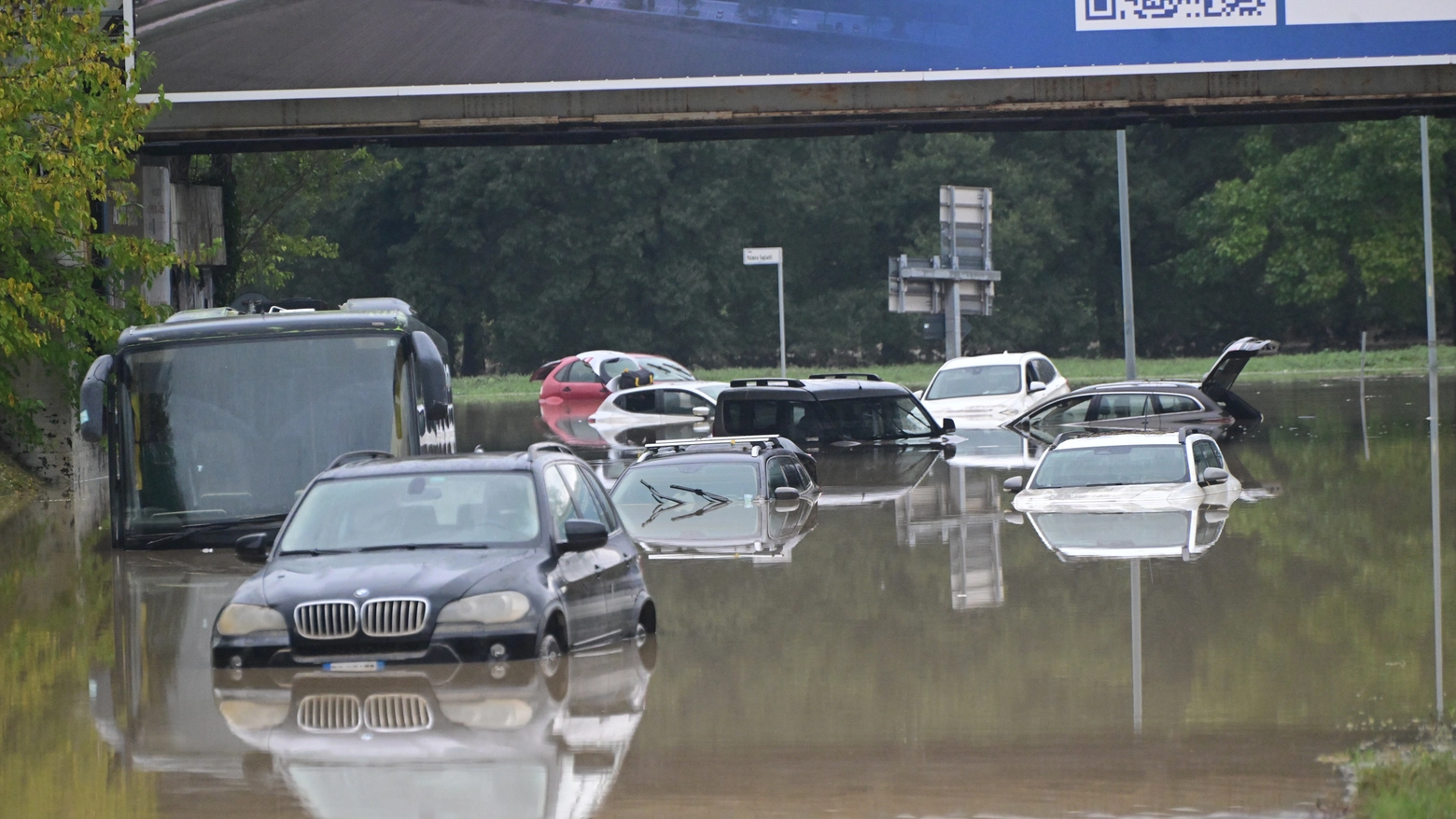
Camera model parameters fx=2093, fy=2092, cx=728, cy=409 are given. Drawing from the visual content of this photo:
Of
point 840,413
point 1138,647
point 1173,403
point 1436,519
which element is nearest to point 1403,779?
point 1138,647

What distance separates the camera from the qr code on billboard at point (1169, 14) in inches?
1043

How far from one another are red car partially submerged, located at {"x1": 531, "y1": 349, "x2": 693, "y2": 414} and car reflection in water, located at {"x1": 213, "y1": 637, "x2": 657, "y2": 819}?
39966mm

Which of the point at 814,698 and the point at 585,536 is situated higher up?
the point at 585,536

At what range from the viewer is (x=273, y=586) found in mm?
11805

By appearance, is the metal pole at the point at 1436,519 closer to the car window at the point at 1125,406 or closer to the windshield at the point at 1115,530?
the windshield at the point at 1115,530

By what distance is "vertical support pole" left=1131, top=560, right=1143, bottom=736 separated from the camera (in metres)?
10.3

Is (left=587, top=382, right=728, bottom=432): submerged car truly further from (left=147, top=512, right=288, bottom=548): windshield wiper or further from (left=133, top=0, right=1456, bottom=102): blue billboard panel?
(left=147, top=512, right=288, bottom=548): windshield wiper

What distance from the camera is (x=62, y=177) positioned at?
2447 centimetres

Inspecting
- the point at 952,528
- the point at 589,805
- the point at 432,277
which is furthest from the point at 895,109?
the point at 432,277

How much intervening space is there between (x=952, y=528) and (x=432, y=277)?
5730 cm

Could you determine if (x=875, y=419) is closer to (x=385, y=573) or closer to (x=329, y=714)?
(x=385, y=573)

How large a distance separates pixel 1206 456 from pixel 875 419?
9689 millimetres

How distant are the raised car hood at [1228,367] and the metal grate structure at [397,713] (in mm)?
24275

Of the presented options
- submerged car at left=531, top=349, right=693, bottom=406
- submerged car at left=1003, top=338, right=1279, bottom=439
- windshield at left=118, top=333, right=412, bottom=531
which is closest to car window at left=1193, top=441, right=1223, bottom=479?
submerged car at left=1003, top=338, right=1279, bottom=439
